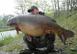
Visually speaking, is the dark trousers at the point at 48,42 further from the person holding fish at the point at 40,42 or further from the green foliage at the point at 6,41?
the green foliage at the point at 6,41

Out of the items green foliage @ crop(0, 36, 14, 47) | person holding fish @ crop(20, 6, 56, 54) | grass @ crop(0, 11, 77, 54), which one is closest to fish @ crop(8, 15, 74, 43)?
person holding fish @ crop(20, 6, 56, 54)

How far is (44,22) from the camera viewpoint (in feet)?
7.81

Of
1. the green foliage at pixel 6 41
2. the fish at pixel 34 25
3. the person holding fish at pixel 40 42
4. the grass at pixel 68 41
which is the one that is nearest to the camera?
the fish at pixel 34 25

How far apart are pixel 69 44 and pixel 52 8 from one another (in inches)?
135

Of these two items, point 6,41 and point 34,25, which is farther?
point 6,41

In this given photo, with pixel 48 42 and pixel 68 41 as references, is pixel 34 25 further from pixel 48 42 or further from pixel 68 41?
pixel 68 41

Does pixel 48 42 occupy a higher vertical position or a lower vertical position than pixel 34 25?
lower

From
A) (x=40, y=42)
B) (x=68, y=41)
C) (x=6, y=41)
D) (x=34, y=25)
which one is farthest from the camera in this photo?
(x=6, y=41)

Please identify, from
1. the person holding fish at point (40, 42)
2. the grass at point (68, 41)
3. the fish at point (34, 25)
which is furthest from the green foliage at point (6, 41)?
the fish at point (34, 25)

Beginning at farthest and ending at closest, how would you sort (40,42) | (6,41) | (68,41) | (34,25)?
(6,41), (68,41), (40,42), (34,25)

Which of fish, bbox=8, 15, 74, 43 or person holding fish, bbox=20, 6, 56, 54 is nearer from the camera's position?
fish, bbox=8, 15, 74, 43

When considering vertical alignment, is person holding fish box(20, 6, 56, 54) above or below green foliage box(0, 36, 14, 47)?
above

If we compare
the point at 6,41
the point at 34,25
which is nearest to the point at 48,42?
the point at 34,25

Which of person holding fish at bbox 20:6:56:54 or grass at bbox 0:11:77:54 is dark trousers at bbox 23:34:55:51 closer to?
person holding fish at bbox 20:6:56:54
